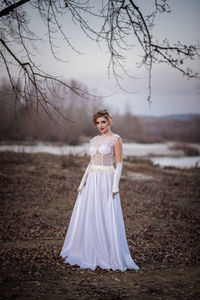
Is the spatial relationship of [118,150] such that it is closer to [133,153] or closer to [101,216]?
[101,216]

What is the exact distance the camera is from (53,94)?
4.72 m

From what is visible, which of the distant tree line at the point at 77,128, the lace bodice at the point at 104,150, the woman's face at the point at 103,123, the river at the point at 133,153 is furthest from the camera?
the distant tree line at the point at 77,128

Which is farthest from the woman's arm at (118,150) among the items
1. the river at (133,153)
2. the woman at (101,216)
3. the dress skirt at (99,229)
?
the river at (133,153)

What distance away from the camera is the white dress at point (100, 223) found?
454 centimetres

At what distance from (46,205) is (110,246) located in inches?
186

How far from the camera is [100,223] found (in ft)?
15.0

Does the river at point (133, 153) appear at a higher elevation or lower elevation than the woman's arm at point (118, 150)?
lower

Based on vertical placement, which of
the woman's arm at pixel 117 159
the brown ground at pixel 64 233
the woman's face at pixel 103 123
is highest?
the woman's face at pixel 103 123

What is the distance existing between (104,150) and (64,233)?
2873 mm

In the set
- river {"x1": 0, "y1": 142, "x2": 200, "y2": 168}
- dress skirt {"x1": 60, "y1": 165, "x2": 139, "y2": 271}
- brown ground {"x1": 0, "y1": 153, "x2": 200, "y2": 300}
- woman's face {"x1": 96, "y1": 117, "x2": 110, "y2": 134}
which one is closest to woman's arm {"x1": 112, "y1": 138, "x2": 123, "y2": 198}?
dress skirt {"x1": 60, "y1": 165, "x2": 139, "y2": 271}

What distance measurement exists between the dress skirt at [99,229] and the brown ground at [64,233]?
0.62 feet

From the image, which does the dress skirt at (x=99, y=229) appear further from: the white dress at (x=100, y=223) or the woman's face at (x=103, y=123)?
the woman's face at (x=103, y=123)

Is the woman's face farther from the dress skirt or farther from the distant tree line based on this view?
the distant tree line

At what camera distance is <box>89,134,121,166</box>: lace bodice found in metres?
4.64
